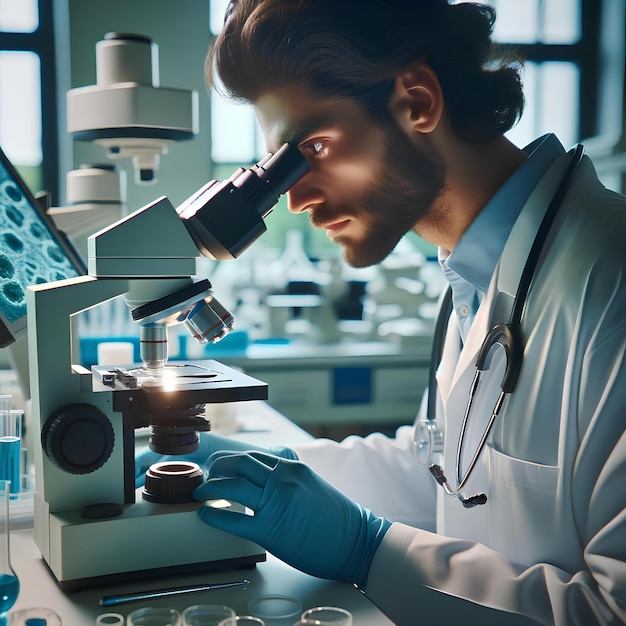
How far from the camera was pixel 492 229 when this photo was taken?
138cm

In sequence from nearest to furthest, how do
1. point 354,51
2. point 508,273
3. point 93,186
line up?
point 508,273, point 354,51, point 93,186

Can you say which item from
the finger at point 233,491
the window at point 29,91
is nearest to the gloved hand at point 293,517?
the finger at point 233,491

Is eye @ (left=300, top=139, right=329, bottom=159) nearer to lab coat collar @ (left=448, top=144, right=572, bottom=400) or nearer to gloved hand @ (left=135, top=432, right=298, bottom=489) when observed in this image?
lab coat collar @ (left=448, top=144, right=572, bottom=400)

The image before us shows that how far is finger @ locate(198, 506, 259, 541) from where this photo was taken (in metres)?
1.00

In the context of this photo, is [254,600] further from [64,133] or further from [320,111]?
[64,133]

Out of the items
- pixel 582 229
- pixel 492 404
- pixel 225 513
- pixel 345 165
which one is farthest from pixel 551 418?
pixel 345 165

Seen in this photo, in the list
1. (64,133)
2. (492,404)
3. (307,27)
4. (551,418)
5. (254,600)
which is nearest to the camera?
(254,600)

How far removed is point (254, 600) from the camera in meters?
0.92

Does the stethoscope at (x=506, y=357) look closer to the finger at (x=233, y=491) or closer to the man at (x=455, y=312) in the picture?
the man at (x=455, y=312)

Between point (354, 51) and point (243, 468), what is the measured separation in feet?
2.55

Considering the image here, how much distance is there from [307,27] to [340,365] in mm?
2395

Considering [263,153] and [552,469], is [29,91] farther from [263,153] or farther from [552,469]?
[552,469]

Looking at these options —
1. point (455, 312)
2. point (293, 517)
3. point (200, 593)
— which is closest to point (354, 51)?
point (455, 312)

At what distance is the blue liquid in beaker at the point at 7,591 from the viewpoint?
83 cm
